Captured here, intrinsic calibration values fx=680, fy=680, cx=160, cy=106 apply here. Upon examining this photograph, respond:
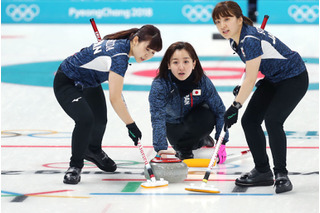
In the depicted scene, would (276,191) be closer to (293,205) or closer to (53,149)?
(293,205)

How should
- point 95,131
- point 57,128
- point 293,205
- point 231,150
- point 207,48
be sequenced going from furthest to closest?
point 207,48 → point 57,128 → point 231,150 → point 95,131 → point 293,205

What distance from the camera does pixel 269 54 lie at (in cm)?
493

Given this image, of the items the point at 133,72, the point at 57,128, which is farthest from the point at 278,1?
the point at 57,128

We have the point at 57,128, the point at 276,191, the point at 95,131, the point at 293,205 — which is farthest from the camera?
the point at 57,128

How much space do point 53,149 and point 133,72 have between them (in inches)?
225

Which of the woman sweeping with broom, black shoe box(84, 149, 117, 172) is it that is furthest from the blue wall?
the woman sweeping with broom

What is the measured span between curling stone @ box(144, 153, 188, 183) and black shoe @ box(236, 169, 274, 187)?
0.43m

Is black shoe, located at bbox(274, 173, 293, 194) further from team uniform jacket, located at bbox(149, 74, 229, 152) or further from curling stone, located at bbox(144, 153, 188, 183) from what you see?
team uniform jacket, located at bbox(149, 74, 229, 152)

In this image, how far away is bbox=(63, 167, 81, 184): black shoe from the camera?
5.11 metres

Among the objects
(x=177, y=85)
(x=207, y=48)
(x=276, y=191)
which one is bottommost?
(x=207, y=48)

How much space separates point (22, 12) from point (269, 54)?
710 inches

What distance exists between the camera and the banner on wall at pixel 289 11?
20.9 meters

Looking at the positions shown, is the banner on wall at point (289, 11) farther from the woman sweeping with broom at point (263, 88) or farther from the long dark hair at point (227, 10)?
the long dark hair at point (227, 10)

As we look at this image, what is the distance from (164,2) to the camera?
21.5 m
